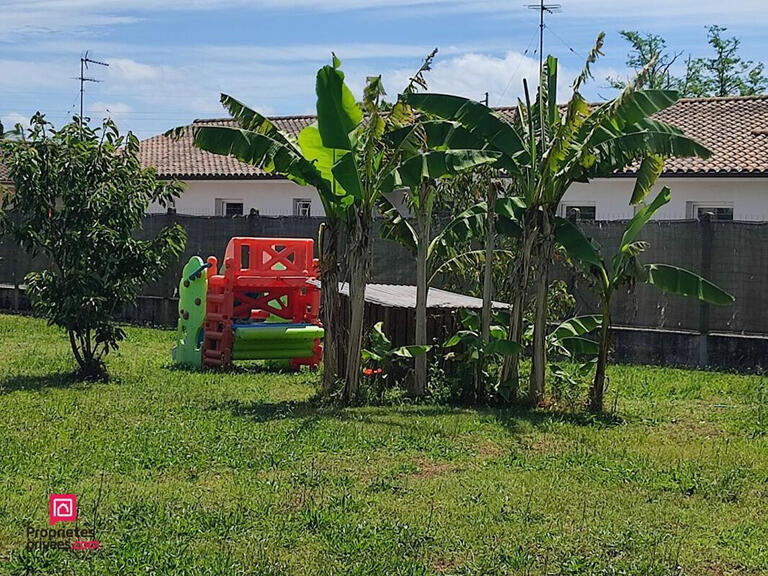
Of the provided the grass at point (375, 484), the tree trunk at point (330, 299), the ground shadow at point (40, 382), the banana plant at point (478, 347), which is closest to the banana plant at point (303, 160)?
the tree trunk at point (330, 299)

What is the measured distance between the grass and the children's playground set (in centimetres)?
212

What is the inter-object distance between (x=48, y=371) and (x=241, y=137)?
15.9 feet

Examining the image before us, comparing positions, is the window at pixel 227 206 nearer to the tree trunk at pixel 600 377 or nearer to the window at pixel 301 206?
the window at pixel 301 206

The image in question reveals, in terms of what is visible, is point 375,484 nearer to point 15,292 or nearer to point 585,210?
point 15,292

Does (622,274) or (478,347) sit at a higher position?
(622,274)

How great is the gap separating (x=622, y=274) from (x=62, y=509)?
6.81 m

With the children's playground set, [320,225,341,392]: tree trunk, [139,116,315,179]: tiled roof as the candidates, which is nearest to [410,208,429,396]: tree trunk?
[320,225,341,392]: tree trunk

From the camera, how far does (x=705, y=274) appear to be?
55.7ft

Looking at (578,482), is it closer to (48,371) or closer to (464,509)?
(464,509)

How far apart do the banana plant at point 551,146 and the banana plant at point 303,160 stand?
1211 mm

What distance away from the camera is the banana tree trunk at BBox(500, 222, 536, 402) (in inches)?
480

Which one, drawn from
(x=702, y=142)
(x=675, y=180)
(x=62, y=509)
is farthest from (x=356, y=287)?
(x=702, y=142)

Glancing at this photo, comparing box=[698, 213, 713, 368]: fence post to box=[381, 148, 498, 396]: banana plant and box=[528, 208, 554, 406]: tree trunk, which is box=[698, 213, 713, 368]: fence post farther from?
box=[528, 208, 554, 406]: tree trunk

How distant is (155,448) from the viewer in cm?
937
